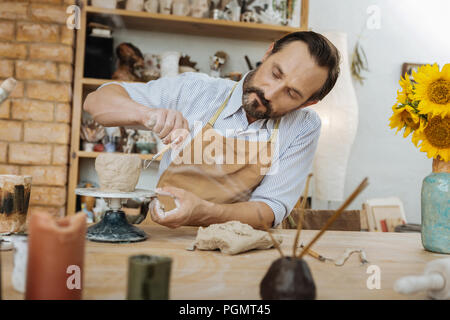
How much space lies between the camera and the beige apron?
5.23 feet

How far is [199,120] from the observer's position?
1675mm

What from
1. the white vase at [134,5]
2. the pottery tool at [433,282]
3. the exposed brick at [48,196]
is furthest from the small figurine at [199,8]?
the pottery tool at [433,282]

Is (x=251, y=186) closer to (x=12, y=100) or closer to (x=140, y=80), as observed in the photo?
(x=140, y=80)

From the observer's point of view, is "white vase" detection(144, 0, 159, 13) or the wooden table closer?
the wooden table

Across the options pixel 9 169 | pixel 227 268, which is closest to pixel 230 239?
pixel 227 268

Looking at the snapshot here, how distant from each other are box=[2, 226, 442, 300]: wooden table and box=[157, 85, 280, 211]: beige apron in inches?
16.2

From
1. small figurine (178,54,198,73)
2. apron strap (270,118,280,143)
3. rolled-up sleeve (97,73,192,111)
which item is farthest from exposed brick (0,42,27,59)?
apron strap (270,118,280,143)

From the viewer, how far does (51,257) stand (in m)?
0.53

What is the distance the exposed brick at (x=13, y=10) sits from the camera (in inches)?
101

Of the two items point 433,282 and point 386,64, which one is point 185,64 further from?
point 433,282

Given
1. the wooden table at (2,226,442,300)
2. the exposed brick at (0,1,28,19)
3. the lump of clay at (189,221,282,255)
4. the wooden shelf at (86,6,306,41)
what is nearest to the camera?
the wooden table at (2,226,442,300)

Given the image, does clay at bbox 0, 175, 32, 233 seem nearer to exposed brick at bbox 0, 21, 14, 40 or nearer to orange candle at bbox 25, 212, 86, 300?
orange candle at bbox 25, 212, 86, 300

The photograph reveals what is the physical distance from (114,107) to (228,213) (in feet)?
1.68

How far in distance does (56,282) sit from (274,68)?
1.16m
